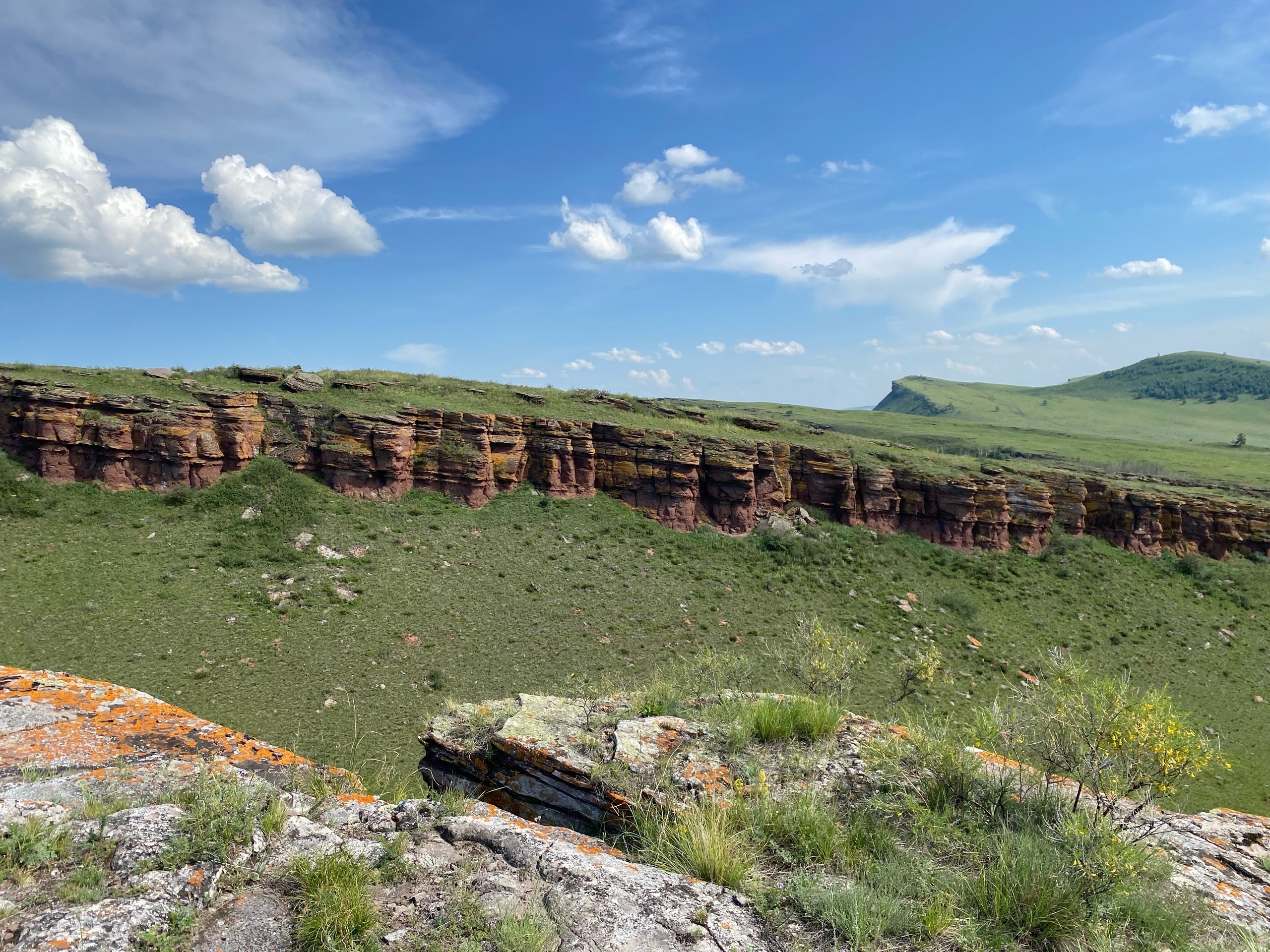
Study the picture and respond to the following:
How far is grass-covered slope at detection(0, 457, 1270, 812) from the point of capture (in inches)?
783

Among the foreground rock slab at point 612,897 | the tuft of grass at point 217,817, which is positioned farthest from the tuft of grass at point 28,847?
the foreground rock slab at point 612,897

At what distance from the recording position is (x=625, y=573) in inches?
1182

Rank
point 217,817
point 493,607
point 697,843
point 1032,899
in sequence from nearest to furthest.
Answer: point 217,817, point 1032,899, point 697,843, point 493,607

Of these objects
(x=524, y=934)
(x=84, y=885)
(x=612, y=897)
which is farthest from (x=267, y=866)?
(x=612, y=897)

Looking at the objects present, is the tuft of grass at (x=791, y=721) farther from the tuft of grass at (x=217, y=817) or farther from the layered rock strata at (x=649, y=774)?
the tuft of grass at (x=217, y=817)

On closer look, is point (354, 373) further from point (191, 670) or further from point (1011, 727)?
point (1011, 727)

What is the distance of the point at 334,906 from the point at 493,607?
22934 mm

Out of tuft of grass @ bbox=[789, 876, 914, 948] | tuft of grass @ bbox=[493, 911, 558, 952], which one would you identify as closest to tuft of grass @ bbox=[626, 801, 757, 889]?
tuft of grass @ bbox=[789, 876, 914, 948]

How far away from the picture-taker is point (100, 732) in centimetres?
528

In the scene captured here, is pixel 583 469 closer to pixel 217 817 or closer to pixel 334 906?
pixel 217 817

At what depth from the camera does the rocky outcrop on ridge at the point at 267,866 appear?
10.7 feet

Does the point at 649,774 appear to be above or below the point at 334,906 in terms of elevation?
below

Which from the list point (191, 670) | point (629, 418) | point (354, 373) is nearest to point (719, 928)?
point (191, 670)

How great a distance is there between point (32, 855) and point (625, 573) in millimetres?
26943
